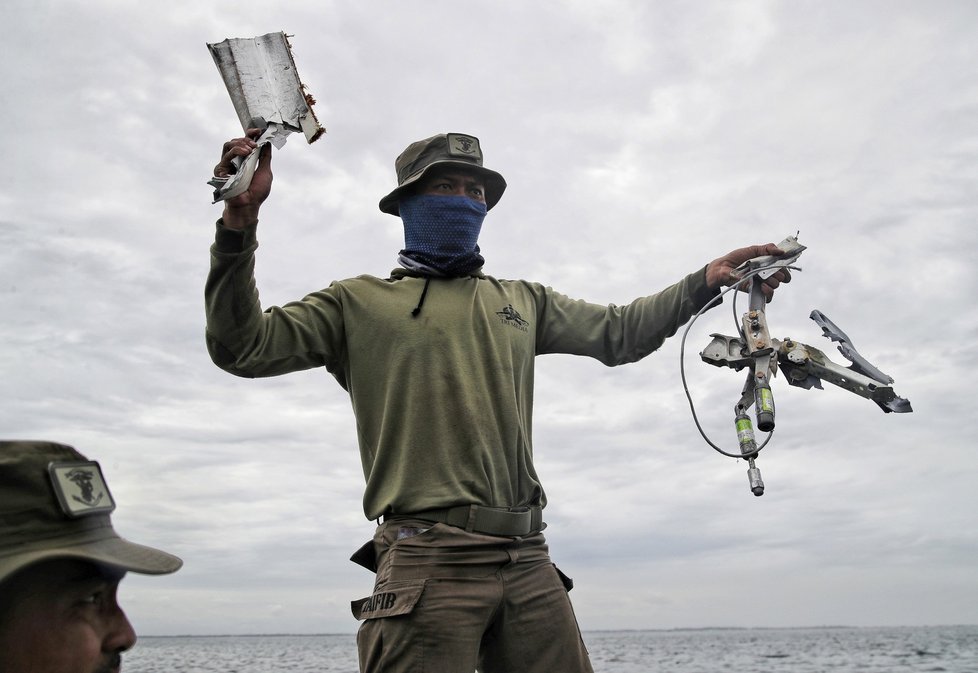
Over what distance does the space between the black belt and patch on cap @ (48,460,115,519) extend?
5.76 feet

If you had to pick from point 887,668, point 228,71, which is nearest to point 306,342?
point 228,71

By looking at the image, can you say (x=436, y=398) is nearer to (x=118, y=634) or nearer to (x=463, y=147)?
(x=463, y=147)

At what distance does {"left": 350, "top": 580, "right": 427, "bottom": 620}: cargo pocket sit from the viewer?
12.1 feet

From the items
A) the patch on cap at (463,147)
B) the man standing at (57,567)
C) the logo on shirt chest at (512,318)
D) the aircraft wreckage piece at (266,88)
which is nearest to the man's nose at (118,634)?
the man standing at (57,567)

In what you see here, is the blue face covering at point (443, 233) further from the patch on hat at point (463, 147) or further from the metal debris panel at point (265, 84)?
the metal debris panel at point (265, 84)

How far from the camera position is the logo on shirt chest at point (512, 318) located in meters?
4.36

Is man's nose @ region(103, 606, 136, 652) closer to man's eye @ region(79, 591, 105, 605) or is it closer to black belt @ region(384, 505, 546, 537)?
man's eye @ region(79, 591, 105, 605)

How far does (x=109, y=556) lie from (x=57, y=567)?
108 mm

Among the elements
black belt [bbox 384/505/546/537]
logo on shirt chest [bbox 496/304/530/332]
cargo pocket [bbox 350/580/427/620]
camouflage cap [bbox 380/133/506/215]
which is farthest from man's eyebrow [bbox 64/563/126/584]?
camouflage cap [bbox 380/133/506/215]

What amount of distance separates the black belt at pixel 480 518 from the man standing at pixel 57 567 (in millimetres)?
1740

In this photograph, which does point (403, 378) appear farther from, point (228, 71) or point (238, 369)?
point (228, 71)

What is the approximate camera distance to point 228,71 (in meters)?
3.89

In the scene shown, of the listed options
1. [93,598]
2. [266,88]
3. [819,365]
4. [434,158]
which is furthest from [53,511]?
[819,365]

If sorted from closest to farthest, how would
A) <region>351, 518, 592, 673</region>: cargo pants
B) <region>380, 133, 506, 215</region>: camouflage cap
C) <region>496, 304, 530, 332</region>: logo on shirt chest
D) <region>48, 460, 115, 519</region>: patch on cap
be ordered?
1. <region>48, 460, 115, 519</region>: patch on cap
2. <region>351, 518, 592, 673</region>: cargo pants
3. <region>496, 304, 530, 332</region>: logo on shirt chest
4. <region>380, 133, 506, 215</region>: camouflage cap
